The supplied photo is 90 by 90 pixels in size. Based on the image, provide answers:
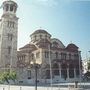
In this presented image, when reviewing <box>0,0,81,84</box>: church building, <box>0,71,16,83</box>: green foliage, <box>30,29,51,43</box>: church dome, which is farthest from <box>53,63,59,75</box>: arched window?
<box>30,29,51,43</box>: church dome

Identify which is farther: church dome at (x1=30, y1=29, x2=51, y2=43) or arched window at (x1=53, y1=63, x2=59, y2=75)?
church dome at (x1=30, y1=29, x2=51, y2=43)

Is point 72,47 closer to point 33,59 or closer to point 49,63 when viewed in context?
point 49,63

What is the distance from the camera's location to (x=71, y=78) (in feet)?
175

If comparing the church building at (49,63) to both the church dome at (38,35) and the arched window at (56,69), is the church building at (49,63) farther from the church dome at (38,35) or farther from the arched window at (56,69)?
the church dome at (38,35)

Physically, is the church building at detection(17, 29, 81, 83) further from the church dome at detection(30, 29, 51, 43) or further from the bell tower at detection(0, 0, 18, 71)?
the church dome at detection(30, 29, 51, 43)

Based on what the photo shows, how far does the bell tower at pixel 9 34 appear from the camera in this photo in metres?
52.3

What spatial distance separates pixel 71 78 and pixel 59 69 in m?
3.85

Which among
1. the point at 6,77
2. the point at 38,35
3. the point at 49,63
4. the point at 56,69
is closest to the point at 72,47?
the point at 56,69

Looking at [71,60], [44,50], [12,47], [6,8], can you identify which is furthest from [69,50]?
[6,8]

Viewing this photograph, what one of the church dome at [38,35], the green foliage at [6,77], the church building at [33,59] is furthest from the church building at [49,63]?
the green foliage at [6,77]

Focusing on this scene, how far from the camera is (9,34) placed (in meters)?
54.3

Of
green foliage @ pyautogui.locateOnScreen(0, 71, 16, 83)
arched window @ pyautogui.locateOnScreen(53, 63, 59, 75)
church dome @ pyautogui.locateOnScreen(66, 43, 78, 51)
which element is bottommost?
green foliage @ pyautogui.locateOnScreen(0, 71, 16, 83)

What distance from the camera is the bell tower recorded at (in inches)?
2058

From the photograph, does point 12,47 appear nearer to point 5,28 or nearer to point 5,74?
Answer: point 5,28
